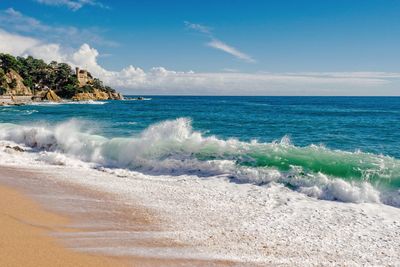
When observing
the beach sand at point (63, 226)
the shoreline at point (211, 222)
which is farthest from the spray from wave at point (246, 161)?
the beach sand at point (63, 226)

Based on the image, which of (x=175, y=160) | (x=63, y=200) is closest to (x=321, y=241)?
(x=63, y=200)

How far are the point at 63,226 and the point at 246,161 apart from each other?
7.65 meters

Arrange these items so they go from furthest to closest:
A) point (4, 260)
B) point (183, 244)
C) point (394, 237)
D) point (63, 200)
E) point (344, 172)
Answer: point (344, 172) → point (63, 200) → point (394, 237) → point (183, 244) → point (4, 260)

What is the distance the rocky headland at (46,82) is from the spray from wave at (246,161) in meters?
82.3

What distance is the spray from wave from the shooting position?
408 inches

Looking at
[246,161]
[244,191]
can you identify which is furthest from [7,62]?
[244,191]

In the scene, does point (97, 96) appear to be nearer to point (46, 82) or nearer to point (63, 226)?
point (46, 82)

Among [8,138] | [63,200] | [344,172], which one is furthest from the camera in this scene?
[8,138]

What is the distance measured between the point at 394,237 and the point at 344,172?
4.72 meters

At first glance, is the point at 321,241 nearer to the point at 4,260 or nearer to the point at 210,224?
the point at 210,224

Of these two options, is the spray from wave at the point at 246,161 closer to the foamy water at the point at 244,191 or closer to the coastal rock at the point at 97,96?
the foamy water at the point at 244,191

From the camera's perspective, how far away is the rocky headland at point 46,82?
99.5m

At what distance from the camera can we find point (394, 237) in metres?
7.18

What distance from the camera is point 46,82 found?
122 m
